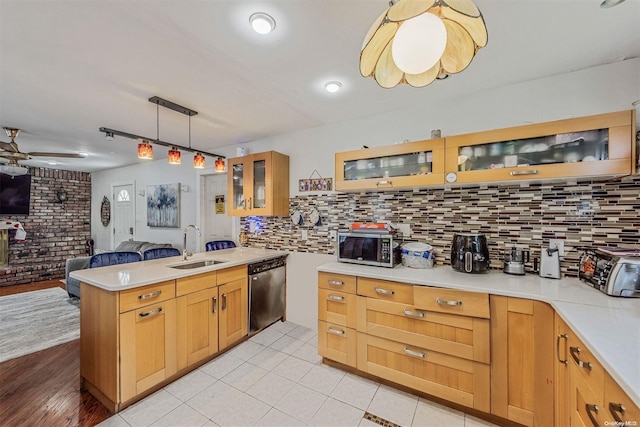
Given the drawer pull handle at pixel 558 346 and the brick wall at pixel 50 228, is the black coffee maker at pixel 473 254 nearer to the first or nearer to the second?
the drawer pull handle at pixel 558 346

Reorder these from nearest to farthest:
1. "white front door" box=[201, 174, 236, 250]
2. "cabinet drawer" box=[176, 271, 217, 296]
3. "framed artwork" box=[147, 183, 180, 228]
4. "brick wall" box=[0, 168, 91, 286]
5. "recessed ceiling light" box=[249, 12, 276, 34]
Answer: "recessed ceiling light" box=[249, 12, 276, 34]
"cabinet drawer" box=[176, 271, 217, 296]
"white front door" box=[201, 174, 236, 250]
"framed artwork" box=[147, 183, 180, 228]
"brick wall" box=[0, 168, 91, 286]

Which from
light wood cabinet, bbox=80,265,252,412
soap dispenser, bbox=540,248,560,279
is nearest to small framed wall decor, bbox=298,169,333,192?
light wood cabinet, bbox=80,265,252,412

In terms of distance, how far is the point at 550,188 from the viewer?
76.2 inches

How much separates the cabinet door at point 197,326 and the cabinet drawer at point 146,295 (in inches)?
4.9

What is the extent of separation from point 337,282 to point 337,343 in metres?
0.53

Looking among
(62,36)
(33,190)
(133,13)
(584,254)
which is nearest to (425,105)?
(584,254)

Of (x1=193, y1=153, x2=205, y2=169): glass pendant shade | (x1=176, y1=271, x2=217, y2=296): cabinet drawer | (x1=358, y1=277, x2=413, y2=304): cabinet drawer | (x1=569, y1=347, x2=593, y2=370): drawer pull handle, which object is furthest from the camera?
(x1=193, y1=153, x2=205, y2=169): glass pendant shade

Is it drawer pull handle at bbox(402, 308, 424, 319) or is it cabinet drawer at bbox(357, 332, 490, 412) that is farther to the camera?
drawer pull handle at bbox(402, 308, 424, 319)

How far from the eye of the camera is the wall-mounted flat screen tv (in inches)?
194

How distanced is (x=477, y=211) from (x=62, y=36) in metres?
3.14

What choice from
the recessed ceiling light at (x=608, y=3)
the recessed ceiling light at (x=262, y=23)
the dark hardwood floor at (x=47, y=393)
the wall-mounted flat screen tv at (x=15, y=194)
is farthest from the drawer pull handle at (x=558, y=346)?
the wall-mounted flat screen tv at (x=15, y=194)

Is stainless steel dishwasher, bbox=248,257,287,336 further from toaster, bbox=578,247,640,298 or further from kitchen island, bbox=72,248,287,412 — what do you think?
toaster, bbox=578,247,640,298

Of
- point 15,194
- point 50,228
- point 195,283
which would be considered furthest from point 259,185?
Result: point 50,228

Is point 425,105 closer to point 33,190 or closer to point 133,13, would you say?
point 133,13
